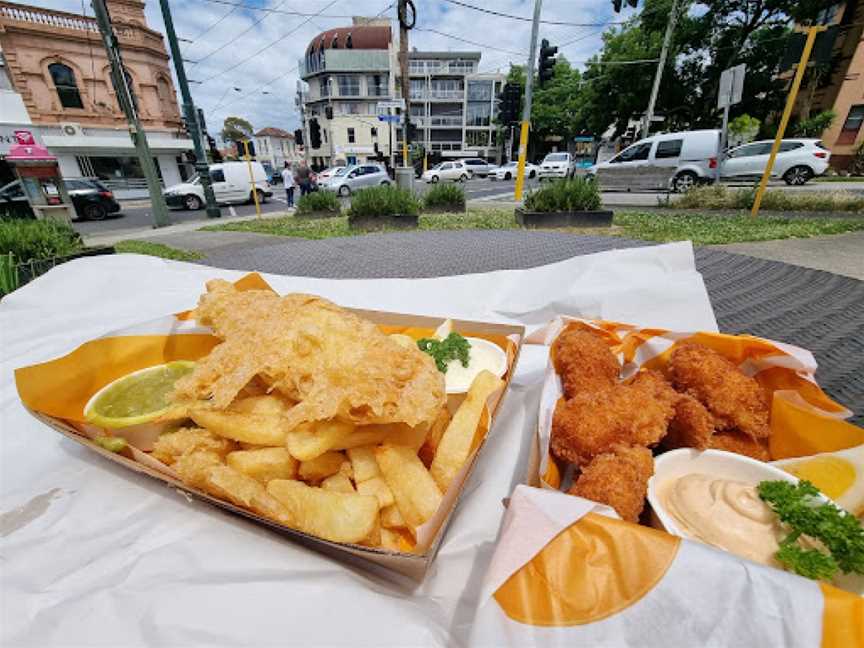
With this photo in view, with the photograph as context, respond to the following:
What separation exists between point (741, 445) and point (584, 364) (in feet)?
1.58

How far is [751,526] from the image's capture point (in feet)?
2.73

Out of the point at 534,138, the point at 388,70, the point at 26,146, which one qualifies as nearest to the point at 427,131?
the point at 388,70

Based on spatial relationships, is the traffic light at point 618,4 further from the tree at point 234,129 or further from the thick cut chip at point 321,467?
the tree at point 234,129

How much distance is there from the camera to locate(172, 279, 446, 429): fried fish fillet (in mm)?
995

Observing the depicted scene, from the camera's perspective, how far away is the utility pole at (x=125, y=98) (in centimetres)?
844

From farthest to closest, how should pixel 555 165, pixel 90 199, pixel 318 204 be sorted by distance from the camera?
pixel 555 165, pixel 90 199, pixel 318 204

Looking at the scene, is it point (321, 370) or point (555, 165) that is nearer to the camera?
point (321, 370)

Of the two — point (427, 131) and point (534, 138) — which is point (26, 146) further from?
point (427, 131)

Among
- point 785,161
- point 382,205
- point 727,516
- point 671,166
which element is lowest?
point 382,205

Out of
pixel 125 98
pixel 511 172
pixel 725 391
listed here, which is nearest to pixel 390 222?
pixel 125 98

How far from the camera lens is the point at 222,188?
16.4 m

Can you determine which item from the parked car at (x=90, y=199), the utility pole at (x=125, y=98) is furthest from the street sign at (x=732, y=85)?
the parked car at (x=90, y=199)

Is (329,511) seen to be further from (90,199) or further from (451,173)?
(451,173)

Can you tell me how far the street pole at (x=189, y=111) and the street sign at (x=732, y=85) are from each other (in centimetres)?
1279
